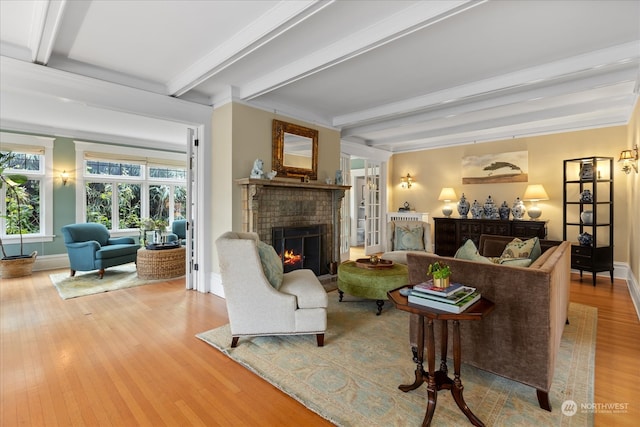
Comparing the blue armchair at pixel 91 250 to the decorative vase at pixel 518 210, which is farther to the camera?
the decorative vase at pixel 518 210

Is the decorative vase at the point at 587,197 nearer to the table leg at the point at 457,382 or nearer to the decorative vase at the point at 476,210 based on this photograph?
the decorative vase at the point at 476,210

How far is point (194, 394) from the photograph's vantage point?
205 cm

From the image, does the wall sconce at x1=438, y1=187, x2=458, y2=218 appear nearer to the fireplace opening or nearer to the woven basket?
the fireplace opening

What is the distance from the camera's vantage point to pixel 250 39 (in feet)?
8.85

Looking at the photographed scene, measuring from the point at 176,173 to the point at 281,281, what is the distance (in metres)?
6.02

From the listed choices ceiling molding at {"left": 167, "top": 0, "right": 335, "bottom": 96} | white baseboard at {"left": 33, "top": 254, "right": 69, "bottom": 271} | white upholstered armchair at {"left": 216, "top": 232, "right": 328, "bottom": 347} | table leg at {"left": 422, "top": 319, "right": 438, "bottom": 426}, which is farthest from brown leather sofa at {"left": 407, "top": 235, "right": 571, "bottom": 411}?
white baseboard at {"left": 33, "top": 254, "right": 69, "bottom": 271}

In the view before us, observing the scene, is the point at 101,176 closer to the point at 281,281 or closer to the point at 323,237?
the point at 323,237

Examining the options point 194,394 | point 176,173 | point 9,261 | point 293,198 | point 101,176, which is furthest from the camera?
point 176,173

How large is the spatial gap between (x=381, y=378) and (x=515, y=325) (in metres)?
0.94

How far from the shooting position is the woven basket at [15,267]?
5020mm

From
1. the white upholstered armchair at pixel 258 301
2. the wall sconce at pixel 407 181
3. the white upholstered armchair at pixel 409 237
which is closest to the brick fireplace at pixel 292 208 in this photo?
the white upholstered armchair at pixel 409 237

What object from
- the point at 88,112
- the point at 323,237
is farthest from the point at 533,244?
the point at 88,112

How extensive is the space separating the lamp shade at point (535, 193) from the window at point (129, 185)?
7407 millimetres

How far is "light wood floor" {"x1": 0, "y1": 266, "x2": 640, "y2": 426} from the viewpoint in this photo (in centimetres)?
185
